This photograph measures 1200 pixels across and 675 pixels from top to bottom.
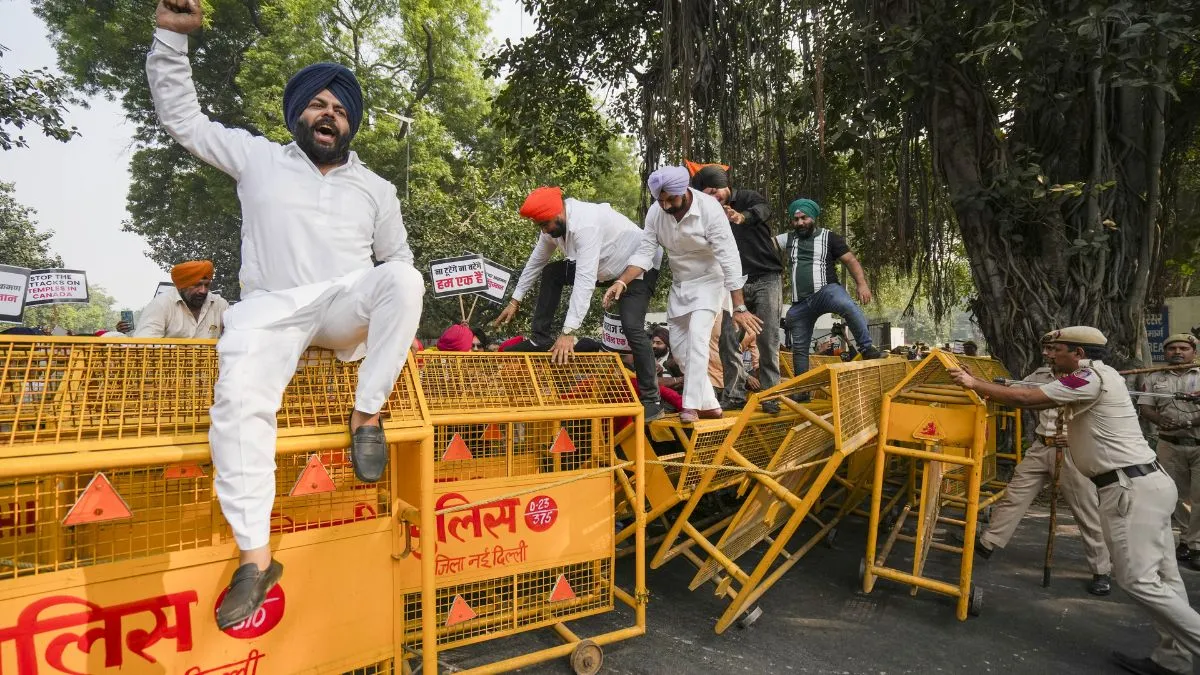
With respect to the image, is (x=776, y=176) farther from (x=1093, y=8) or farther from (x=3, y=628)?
(x=3, y=628)

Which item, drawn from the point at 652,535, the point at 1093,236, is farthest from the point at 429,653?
the point at 1093,236

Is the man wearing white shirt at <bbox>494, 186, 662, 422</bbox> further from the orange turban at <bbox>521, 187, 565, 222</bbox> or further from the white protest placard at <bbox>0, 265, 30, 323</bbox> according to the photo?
the white protest placard at <bbox>0, 265, 30, 323</bbox>

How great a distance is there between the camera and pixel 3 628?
166 centimetres

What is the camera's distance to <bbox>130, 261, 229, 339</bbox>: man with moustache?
484 cm

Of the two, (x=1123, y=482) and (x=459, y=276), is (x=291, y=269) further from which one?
(x=459, y=276)

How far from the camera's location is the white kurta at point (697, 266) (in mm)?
4141

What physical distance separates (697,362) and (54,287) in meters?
8.48

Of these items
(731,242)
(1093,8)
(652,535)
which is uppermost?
(1093,8)

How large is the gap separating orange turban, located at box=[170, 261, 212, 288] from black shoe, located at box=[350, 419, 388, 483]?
3.61 metres

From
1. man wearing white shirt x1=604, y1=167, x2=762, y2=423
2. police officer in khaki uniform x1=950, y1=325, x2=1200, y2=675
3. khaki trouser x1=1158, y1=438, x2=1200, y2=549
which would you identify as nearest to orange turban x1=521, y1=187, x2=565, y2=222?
man wearing white shirt x1=604, y1=167, x2=762, y2=423

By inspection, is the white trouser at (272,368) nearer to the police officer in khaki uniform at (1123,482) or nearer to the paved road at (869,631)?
the paved road at (869,631)

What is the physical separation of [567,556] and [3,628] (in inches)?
83.0

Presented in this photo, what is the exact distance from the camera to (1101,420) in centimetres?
365

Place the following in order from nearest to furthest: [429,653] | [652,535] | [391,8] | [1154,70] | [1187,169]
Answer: [429,653]
[1154,70]
[652,535]
[1187,169]
[391,8]
